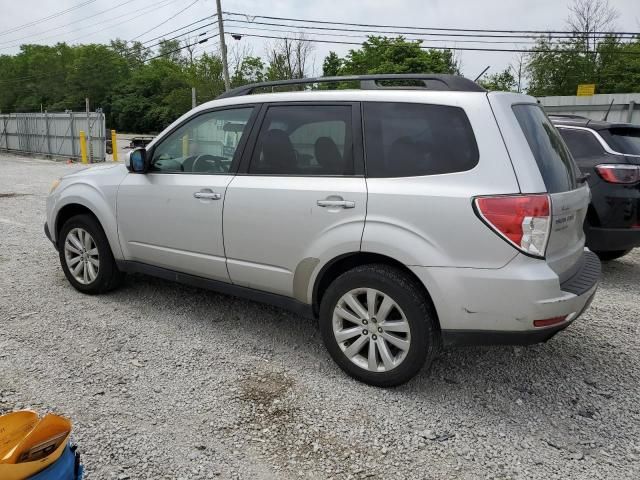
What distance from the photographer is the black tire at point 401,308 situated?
9.47 ft

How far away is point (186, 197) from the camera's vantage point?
12.5 feet

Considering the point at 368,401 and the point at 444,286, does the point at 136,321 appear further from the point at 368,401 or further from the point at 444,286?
the point at 444,286

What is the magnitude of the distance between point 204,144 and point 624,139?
174 inches

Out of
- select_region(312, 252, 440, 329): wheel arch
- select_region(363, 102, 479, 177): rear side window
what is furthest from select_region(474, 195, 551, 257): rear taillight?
select_region(312, 252, 440, 329): wheel arch

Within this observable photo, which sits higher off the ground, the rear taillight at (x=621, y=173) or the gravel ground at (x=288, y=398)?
the rear taillight at (x=621, y=173)

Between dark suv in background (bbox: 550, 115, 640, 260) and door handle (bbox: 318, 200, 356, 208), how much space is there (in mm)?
3302

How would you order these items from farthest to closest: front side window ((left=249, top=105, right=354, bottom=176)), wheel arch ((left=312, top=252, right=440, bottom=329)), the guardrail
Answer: the guardrail, front side window ((left=249, top=105, right=354, bottom=176)), wheel arch ((left=312, top=252, right=440, bottom=329))

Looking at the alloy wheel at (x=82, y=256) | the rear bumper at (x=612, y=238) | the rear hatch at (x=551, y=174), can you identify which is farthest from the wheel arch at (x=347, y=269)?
the rear bumper at (x=612, y=238)

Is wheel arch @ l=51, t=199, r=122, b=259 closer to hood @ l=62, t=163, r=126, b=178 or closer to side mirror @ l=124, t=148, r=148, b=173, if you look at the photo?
hood @ l=62, t=163, r=126, b=178

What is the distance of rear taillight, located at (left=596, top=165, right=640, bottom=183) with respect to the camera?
518 centimetres

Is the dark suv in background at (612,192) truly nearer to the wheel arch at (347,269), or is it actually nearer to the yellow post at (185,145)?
the wheel arch at (347,269)

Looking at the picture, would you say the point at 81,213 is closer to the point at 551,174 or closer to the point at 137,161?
the point at 137,161

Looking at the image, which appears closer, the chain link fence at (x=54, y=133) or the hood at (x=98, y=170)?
the hood at (x=98, y=170)

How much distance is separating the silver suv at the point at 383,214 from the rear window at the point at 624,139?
2.61 metres
